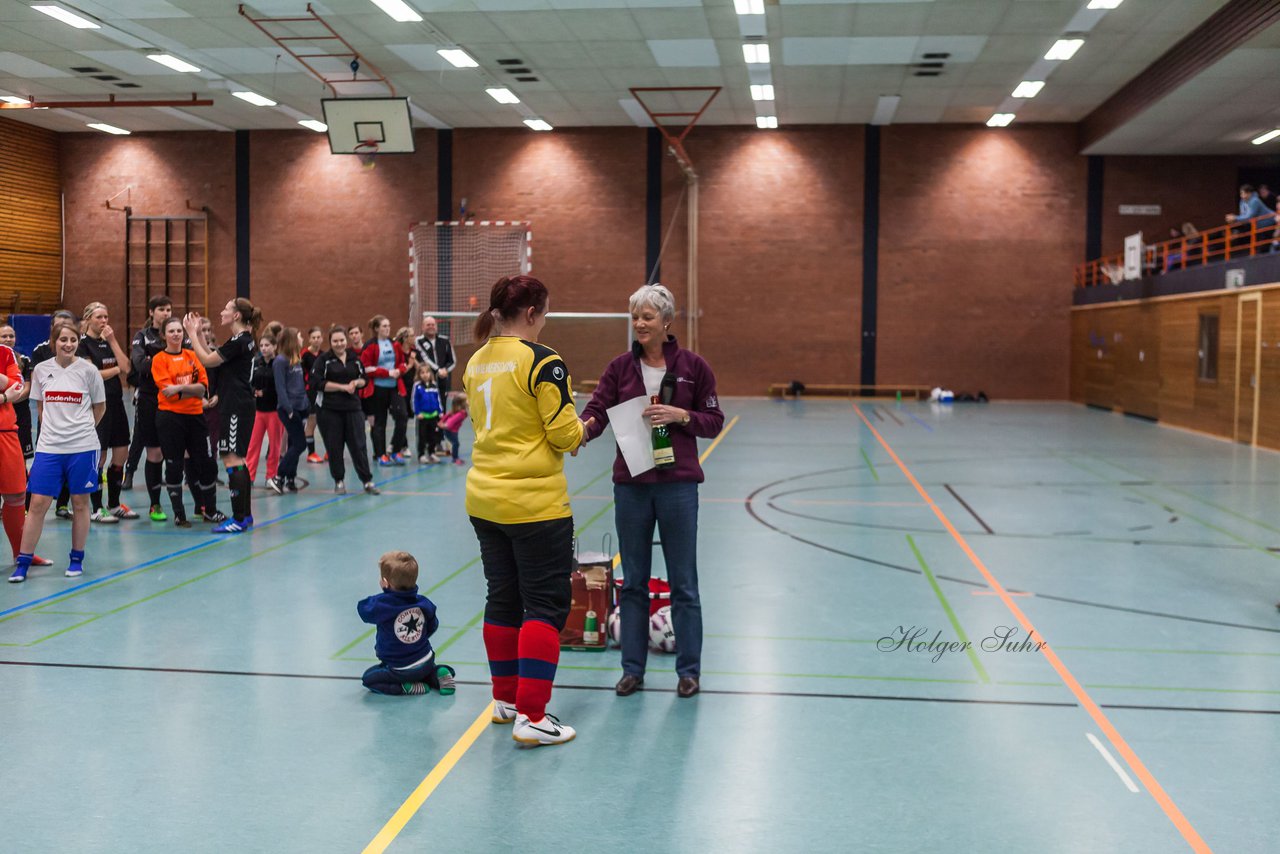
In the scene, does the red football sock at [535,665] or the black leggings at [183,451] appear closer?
the red football sock at [535,665]

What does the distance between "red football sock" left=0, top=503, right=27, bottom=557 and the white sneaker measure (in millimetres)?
5110

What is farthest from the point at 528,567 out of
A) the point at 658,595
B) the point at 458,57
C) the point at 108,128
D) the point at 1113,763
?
the point at 108,128

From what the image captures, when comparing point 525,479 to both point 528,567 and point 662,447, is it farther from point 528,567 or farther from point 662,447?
point 662,447

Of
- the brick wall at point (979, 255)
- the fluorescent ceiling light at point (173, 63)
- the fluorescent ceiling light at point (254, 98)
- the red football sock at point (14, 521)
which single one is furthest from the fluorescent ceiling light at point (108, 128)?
the red football sock at point (14, 521)

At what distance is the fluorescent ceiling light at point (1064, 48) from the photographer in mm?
19531

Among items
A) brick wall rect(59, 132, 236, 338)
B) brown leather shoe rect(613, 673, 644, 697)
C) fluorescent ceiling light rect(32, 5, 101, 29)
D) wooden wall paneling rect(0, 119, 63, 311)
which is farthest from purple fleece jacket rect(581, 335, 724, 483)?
wooden wall paneling rect(0, 119, 63, 311)

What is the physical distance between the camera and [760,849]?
3.68 metres

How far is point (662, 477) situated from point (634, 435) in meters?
0.24

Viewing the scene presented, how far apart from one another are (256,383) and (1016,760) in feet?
30.0

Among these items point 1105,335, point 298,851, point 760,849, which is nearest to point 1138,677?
point 760,849

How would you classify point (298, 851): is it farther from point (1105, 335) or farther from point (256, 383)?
point (1105, 335)

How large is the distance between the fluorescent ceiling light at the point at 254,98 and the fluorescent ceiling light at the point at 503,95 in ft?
17.2

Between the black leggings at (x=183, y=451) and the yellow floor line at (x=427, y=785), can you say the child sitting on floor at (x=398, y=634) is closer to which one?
the yellow floor line at (x=427, y=785)

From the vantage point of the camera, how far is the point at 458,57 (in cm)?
2152
